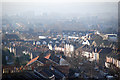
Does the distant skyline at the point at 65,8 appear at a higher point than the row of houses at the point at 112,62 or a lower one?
higher

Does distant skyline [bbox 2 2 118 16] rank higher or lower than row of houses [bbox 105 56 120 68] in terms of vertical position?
higher

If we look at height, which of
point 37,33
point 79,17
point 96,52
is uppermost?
point 79,17

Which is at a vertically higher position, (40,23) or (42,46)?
(40,23)

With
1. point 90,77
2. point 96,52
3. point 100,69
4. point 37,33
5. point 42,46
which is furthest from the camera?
point 37,33

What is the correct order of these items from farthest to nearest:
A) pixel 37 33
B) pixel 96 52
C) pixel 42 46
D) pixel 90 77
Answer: pixel 37 33
pixel 42 46
pixel 96 52
pixel 90 77

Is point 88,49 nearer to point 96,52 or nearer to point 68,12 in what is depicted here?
point 96,52

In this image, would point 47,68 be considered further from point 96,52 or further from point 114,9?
point 114,9

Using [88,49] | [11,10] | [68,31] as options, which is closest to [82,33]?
[68,31]

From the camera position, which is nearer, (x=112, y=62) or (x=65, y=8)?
(x=112, y=62)

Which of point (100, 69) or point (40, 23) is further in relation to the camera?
point (40, 23)

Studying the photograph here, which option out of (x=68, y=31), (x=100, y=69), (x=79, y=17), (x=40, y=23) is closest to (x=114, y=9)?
(x=79, y=17)
